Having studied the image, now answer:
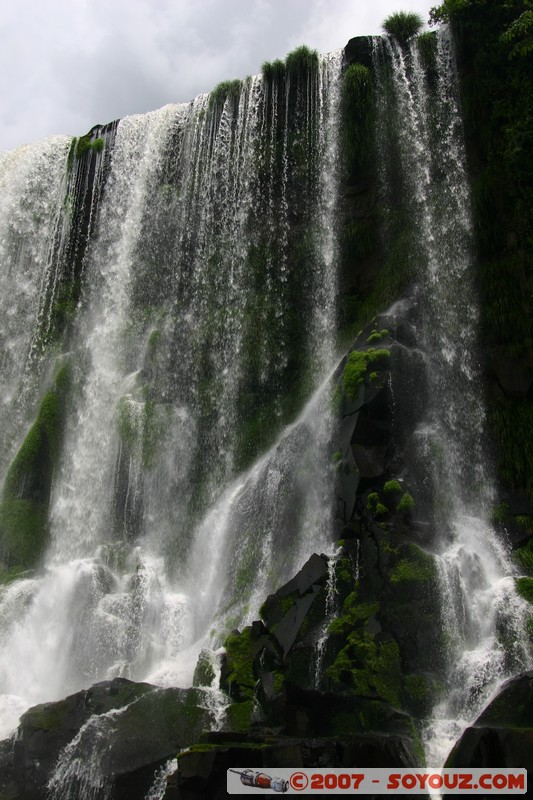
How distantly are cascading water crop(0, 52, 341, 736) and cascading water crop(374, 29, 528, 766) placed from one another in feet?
7.44

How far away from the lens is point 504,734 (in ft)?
26.2

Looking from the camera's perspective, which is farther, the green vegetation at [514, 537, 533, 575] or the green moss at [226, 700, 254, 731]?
the green vegetation at [514, 537, 533, 575]

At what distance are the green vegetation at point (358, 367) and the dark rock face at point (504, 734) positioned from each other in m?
6.97

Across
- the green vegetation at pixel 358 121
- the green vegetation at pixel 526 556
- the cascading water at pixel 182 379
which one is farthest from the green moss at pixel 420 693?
the green vegetation at pixel 358 121

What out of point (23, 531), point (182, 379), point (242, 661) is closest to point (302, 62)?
point (182, 379)

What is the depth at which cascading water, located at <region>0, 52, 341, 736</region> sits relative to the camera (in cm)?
1502

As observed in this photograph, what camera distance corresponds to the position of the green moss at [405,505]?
1319 centimetres

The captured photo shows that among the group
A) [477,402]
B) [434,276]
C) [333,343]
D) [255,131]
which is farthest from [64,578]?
[255,131]

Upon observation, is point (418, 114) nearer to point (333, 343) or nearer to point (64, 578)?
point (333, 343)

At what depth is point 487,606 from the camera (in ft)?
39.1

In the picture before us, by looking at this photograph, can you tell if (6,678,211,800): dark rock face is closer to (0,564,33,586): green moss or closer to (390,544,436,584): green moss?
(390,544,436,584): green moss

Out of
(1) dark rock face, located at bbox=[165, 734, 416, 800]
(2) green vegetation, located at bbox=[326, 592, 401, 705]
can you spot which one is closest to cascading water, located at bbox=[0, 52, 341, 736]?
(2) green vegetation, located at bbox=[326, 592, 401, 705]

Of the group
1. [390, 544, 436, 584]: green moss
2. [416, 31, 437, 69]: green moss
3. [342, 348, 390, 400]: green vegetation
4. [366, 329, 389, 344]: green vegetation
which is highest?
[416, 31, 437, 69]: green moss

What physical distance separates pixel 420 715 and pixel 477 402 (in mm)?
7844
